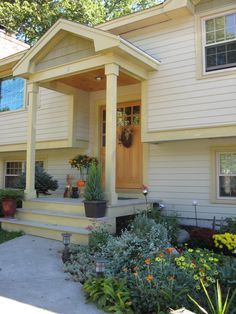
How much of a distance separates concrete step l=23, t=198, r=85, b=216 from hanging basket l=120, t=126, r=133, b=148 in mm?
2333

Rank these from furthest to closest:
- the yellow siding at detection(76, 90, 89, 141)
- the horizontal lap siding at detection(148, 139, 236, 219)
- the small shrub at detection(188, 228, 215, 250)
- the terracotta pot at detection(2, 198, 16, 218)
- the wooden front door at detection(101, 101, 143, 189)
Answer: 1. the yellow siding at detection(76, 90, 89, 141)
2. the wooden front door at detection(101, 101, 143, 189)
3. the terracotta pot at detection(2, 198, 16, 218)
4. the horizontal lap siding at detection(148, 139, 236, 219)
5. the small shrub at detection(188, 228, 215, 250)

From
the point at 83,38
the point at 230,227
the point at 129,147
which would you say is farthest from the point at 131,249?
the point at 83,38

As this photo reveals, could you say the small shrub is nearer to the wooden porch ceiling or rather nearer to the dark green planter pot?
the dark green planter pot

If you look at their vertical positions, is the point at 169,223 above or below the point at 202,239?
above

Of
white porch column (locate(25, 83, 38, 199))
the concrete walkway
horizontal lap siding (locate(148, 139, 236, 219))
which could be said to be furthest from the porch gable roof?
the concrete walkway

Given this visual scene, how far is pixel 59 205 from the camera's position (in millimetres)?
7785

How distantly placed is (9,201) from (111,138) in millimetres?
2991

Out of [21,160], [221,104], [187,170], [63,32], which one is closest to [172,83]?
[221,104]

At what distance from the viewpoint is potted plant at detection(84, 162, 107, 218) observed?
6.60m

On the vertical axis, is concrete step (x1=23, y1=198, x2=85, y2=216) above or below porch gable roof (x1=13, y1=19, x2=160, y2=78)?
below

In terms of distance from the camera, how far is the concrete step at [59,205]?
7.42 meters

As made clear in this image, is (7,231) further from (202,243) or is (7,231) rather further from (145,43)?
(145,43)

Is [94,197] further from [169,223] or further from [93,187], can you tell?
[169,223]

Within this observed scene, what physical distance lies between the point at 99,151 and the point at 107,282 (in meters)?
6.21
